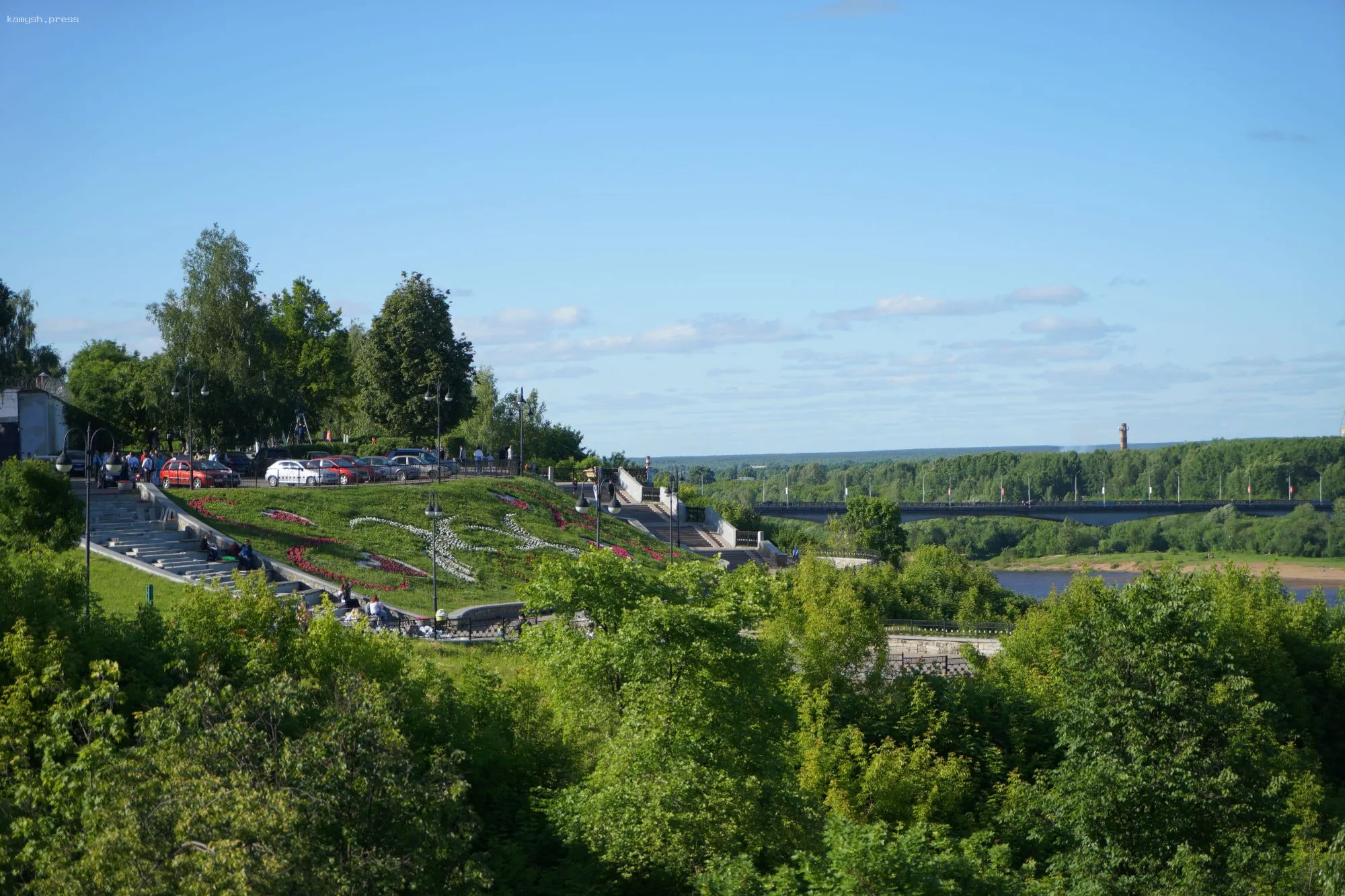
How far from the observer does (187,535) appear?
39.8 meters

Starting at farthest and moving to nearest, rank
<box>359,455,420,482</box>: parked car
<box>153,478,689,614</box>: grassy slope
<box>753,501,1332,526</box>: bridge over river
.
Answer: <box>753,501,1332,526</box>: bridge over river, <box>359,455,420,482</box>: parked car, <box>153,478,689,614</box>: grassy slope

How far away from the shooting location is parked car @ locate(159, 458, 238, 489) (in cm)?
4794

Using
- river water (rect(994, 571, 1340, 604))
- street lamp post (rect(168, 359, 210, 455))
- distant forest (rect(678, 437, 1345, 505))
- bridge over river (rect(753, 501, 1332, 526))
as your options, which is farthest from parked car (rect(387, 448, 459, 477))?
distant forest (rect(678, 437, 1345, 505))

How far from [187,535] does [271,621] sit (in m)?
19.1

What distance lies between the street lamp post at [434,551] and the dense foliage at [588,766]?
6087mm

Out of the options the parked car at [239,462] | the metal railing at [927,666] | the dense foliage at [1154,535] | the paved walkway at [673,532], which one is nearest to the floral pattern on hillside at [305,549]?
the parked car at [239,462]

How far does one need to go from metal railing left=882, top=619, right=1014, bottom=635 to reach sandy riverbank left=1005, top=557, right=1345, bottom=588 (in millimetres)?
41129

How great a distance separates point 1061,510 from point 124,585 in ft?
287

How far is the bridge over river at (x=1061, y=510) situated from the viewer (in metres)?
94.4

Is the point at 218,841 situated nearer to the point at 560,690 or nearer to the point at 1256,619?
the point at 560,690

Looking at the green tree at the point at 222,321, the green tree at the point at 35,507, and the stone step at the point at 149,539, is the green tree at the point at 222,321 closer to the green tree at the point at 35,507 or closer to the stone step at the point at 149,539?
the stone step at the point at 149,539

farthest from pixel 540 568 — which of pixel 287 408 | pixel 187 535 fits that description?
pixel 287 408

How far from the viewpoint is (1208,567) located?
82312 millimetres

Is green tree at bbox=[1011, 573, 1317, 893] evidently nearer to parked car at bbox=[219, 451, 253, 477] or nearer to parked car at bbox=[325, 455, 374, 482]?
parked car at bbox=[325, 455, 374, 482]
